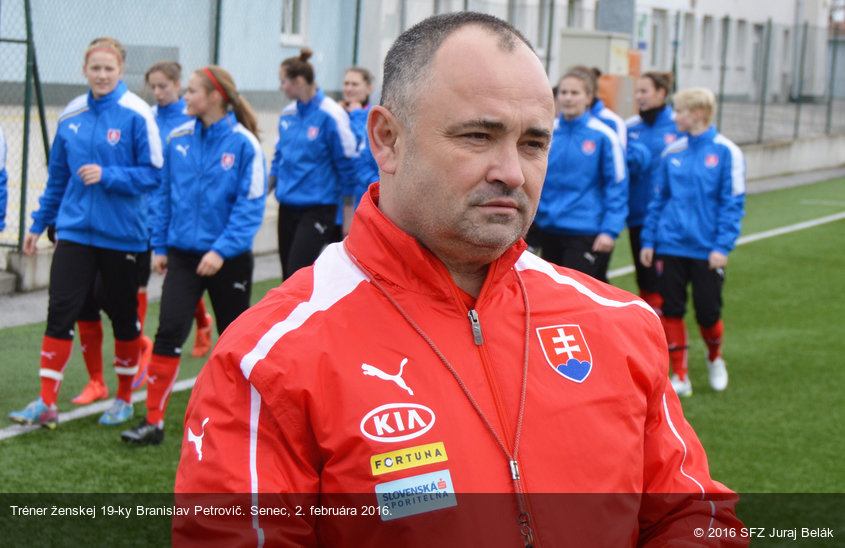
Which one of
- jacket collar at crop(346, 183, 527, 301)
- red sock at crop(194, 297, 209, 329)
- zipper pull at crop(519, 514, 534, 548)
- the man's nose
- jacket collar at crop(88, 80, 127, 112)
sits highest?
jacket collar at crop(88, 80, 127, 112)

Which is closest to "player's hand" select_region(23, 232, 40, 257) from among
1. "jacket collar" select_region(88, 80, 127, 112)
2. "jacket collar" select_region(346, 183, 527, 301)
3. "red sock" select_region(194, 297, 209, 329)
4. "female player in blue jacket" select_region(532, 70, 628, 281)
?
"jacket collar" select_region(88, 80, 127, 112)

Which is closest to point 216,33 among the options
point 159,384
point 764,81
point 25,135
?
point 25,135

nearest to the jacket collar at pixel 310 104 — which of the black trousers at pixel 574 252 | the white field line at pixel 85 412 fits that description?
the black trousers at pixel 574 252

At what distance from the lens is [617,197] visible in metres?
7.66

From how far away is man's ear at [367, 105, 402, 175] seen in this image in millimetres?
2055

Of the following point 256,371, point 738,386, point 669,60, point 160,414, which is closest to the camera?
point 256,371

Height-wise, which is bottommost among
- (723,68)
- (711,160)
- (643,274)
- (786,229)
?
(786,229)

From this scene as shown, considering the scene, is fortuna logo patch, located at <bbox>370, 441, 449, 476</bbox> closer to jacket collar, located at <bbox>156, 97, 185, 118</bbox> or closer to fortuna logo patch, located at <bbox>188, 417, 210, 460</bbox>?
fortuna logo patch, located at <bbox>188, 417, 210, 460</bbox>

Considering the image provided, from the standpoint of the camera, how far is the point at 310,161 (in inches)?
327

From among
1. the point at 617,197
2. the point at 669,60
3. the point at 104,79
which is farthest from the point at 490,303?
the point at 669,60

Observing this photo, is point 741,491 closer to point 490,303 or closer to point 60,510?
point 60,510

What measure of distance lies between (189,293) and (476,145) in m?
4.32

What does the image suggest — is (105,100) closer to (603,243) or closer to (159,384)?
(159,384)

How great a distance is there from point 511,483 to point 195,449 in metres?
0.56
